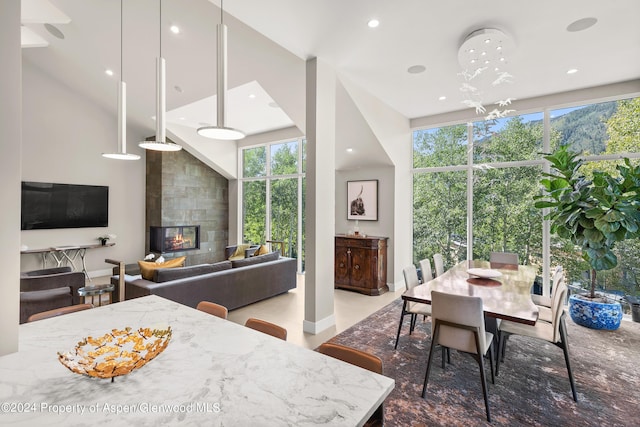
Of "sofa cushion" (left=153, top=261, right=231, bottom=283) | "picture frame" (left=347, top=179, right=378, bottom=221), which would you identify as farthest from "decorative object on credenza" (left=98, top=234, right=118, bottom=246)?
"picture frame" (left=347, top=179, right=378, bottom=221)

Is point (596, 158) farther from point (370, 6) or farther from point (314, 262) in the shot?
point (314, 262)

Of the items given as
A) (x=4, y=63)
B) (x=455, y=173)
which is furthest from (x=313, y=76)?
(x=455, y=173)

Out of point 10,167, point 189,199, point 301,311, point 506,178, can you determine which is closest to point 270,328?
point 10,167

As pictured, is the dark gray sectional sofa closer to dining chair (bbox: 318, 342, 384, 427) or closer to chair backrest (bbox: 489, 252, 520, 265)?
dining chair (bbox: 318, 342, 384, 427)

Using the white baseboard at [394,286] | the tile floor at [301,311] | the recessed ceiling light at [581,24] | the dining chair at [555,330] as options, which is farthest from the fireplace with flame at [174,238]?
the recessed ceiling light at [581,24]

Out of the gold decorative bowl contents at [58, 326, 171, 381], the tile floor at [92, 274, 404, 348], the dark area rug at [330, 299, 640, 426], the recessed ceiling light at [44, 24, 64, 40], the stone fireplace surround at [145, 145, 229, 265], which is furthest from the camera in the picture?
the stone fireplace surround at [145, 145, 229, 265]

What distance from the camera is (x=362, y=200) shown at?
5.96 meters

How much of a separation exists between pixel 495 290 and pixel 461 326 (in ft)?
2.43

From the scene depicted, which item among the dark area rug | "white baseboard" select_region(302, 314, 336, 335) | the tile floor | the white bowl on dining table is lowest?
the dark area rug

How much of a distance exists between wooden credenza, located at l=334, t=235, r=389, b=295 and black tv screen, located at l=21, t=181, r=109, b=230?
18.2ft

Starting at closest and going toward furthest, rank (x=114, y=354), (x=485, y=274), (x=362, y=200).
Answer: (x=114, y=354) < (x=485, y=274) < (x=362, y=200)

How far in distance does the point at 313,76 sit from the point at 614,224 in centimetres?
392

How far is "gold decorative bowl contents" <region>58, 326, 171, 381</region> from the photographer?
3.57ft

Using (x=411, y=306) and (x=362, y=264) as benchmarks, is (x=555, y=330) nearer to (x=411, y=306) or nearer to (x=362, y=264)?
(x=411, y=306)
